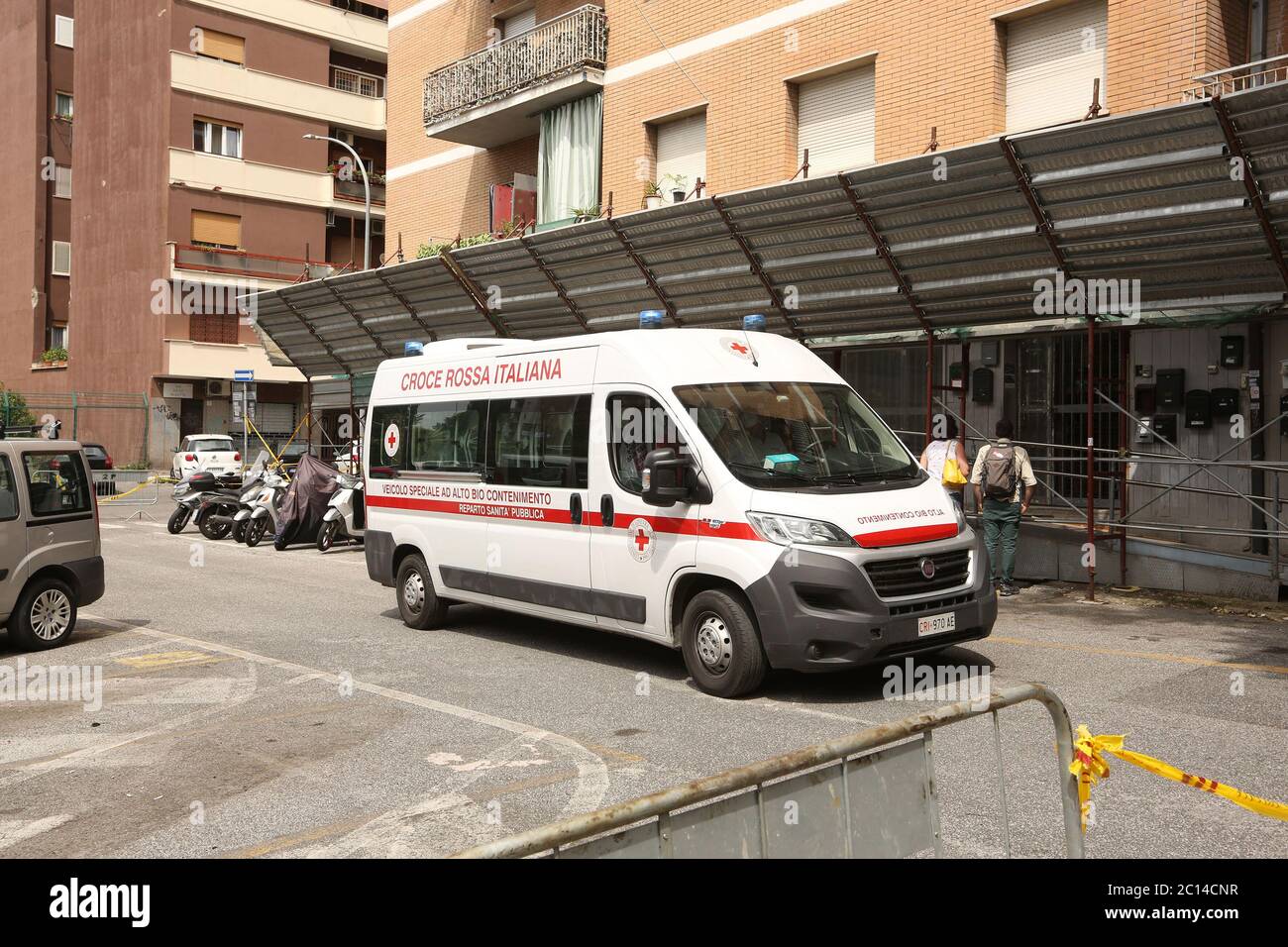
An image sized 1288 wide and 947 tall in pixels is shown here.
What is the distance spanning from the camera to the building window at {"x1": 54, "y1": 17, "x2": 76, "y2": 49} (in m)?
49.1

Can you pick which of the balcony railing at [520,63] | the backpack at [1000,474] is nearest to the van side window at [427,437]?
the backpack at [1000,474]

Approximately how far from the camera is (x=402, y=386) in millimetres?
10742

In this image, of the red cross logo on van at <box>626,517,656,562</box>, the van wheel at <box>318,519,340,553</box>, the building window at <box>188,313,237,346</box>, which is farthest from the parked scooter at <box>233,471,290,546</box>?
the building window at <box>188,313,237,346</box>

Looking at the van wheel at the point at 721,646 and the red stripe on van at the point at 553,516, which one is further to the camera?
the red stripe on van at the point at 553,516

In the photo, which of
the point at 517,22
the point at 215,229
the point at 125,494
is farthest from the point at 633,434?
the point at 215,229

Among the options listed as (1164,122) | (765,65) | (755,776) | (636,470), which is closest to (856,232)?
(1164,122)

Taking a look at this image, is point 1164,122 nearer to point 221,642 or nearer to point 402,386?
point 402,386

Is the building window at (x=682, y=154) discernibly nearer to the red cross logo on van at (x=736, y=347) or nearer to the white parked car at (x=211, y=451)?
the red cross logo on van at (x=736, y=347)

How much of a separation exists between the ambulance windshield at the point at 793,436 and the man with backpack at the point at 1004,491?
12.0 ft

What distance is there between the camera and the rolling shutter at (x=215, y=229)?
138 feet

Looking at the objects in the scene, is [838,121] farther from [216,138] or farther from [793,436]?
[216,138]

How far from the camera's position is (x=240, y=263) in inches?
1683

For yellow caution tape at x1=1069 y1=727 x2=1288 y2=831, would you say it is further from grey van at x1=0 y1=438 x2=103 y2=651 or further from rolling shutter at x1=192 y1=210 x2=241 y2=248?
rolling shutter at x1=192 y1=210 x2=241 y2=248
